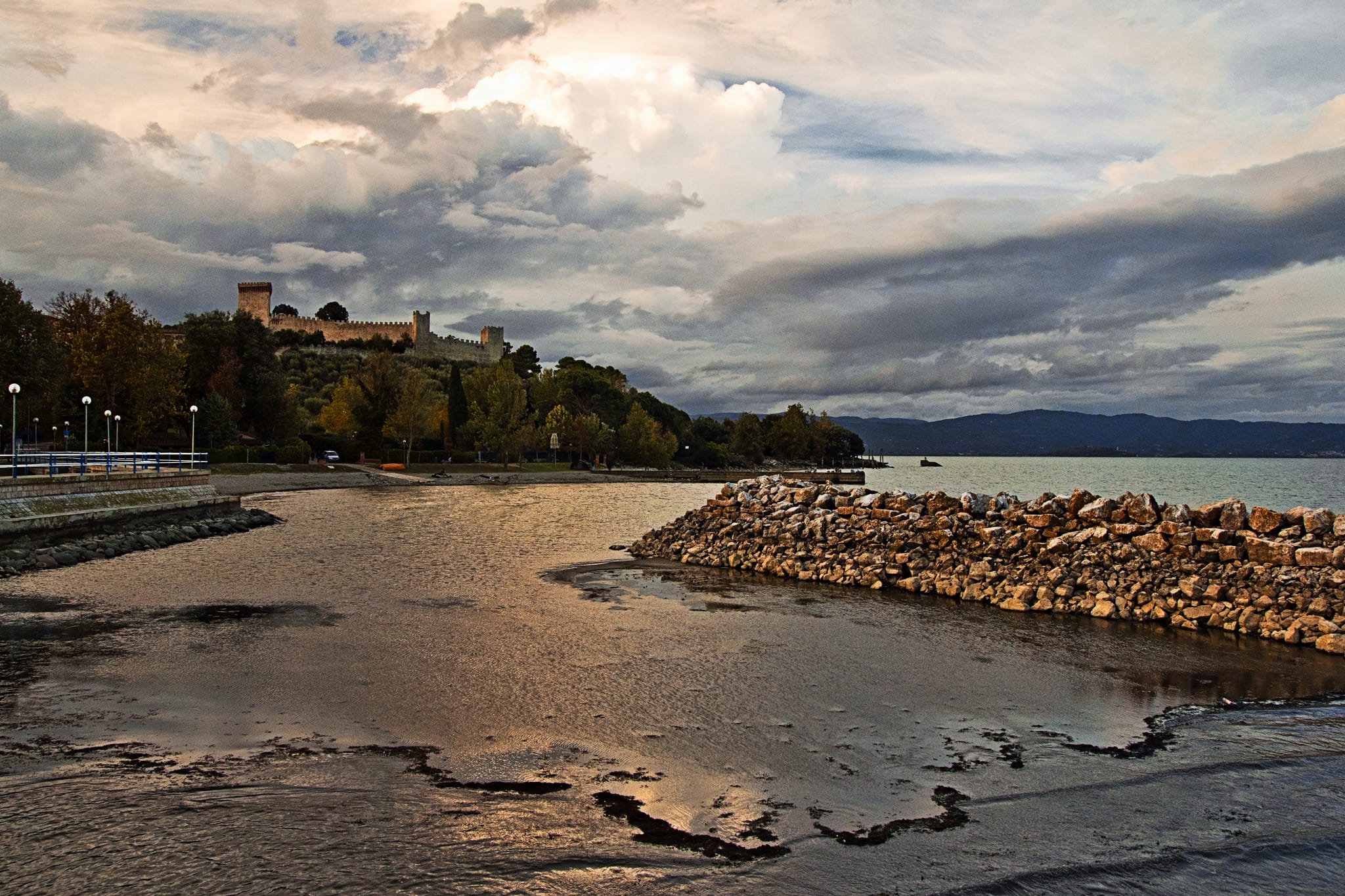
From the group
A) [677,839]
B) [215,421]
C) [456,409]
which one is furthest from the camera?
[456,409]

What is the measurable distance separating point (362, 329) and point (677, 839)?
169 m

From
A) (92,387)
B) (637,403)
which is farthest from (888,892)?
(637,403)

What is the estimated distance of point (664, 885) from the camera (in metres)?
5.53

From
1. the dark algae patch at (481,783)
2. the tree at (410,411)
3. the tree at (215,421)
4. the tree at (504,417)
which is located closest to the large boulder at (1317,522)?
the dark algae patch at (481,783)

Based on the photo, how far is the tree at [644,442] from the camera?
11656 cm

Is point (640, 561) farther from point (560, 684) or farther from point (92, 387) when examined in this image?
point (92, 387)

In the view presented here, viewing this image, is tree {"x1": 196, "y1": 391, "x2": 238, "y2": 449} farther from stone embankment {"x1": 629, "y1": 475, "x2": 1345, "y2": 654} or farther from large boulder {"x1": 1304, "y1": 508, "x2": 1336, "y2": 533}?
large boulder {"x1": 1304, "y1": 508, "x2": 1336, "y2": 533}

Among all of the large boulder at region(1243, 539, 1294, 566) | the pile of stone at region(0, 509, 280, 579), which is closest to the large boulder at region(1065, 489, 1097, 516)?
the large boulder at region(1243, 539, 1294, 566)

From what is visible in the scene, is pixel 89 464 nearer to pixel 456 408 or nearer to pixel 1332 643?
pixel 1332 643

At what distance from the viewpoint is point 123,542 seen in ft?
85.4

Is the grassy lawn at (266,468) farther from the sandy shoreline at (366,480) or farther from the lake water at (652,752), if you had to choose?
the lake water at (652,752)

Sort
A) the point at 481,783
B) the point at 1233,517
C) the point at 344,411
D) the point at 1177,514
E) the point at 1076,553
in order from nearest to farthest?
the point at 481,783
the point at 1233,517
the point at 1177,514
the point at 1076,553
the point at 344,411

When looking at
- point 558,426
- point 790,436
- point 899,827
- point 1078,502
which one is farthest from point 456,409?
point 899,827

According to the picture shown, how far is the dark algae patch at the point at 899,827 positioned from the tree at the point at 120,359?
59506 mm
